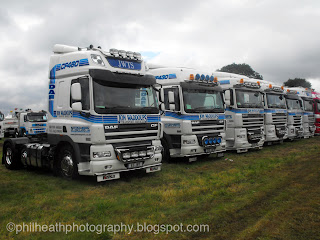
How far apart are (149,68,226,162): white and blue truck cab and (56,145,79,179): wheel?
3.61 metres

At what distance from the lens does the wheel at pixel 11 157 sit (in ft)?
32.5

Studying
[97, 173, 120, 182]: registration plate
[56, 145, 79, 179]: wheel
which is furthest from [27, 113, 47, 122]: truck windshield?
[97, 173, 120, 182]: registration plate

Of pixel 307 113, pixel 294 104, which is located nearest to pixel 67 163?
pixel 294 104

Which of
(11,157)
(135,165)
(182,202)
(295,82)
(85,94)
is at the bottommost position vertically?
(182,202)

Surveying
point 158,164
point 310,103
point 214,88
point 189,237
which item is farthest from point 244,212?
point 310,103

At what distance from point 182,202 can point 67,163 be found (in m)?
3.76

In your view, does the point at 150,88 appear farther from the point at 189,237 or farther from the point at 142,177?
the point at 189,237

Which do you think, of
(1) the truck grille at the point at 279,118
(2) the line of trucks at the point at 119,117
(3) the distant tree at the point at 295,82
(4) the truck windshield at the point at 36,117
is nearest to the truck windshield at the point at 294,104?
(1) the truck grille at the point at 279,118

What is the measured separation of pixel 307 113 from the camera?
63.5ft

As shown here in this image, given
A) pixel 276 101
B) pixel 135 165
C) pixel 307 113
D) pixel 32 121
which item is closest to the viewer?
pixel 135 165

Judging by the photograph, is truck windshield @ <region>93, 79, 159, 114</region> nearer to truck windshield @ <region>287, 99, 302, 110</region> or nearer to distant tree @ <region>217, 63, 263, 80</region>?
truck windshield @ <region>287, 99, 302, 110</region>

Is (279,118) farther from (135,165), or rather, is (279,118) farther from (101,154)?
(101,154)

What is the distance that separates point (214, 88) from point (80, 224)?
7.95 m

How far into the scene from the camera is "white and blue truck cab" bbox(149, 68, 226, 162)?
32.8ft
